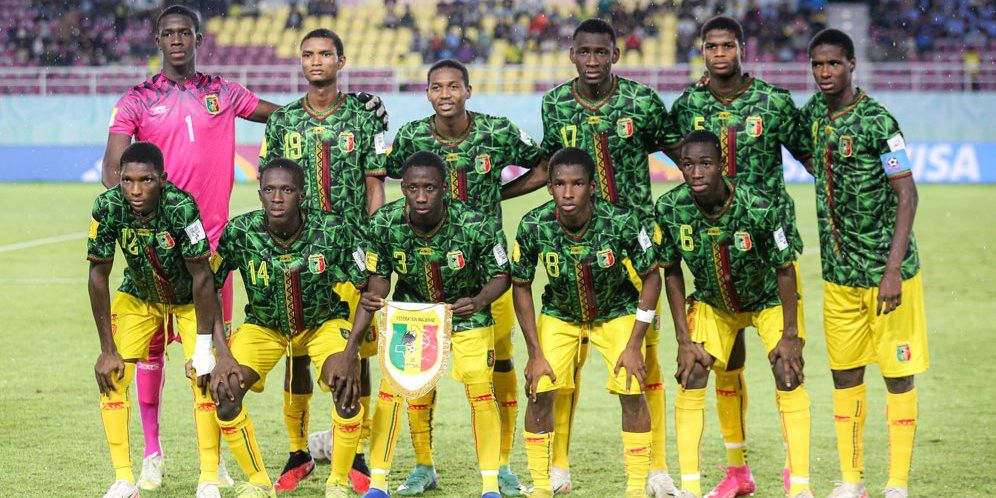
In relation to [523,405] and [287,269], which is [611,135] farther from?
[523,405]

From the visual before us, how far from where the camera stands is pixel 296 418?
698 cm

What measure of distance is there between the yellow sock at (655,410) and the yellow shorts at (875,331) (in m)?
0.92

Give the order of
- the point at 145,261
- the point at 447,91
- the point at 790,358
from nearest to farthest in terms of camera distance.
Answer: the point at 790,358, the point at 145,261, the point at 447,91

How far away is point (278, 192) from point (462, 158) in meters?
1.03

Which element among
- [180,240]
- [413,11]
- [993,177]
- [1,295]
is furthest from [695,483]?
[413,11]

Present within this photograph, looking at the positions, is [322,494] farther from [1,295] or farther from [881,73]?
[881,73]

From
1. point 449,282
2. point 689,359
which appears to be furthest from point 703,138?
point 449,282

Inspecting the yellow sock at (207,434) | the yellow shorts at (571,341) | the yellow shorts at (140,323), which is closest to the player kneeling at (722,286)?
the yellow shorts at (571,341)

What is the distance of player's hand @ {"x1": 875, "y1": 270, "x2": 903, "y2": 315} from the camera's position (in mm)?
6180

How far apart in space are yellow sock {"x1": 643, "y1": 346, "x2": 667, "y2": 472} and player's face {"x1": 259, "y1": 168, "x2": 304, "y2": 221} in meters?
2.03

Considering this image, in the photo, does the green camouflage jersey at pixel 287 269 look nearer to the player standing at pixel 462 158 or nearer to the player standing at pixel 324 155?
the player standing at pixel 324 155

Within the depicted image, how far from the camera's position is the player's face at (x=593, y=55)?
22.0 feet

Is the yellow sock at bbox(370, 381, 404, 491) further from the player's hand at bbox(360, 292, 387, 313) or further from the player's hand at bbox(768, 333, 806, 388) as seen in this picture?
the player's hand at bbox(768, 333, 806, 388)

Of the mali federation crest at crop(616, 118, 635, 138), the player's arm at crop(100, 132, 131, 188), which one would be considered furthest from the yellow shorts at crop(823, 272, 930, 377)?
the player's arm at crop(100, 132, 131, 188)
